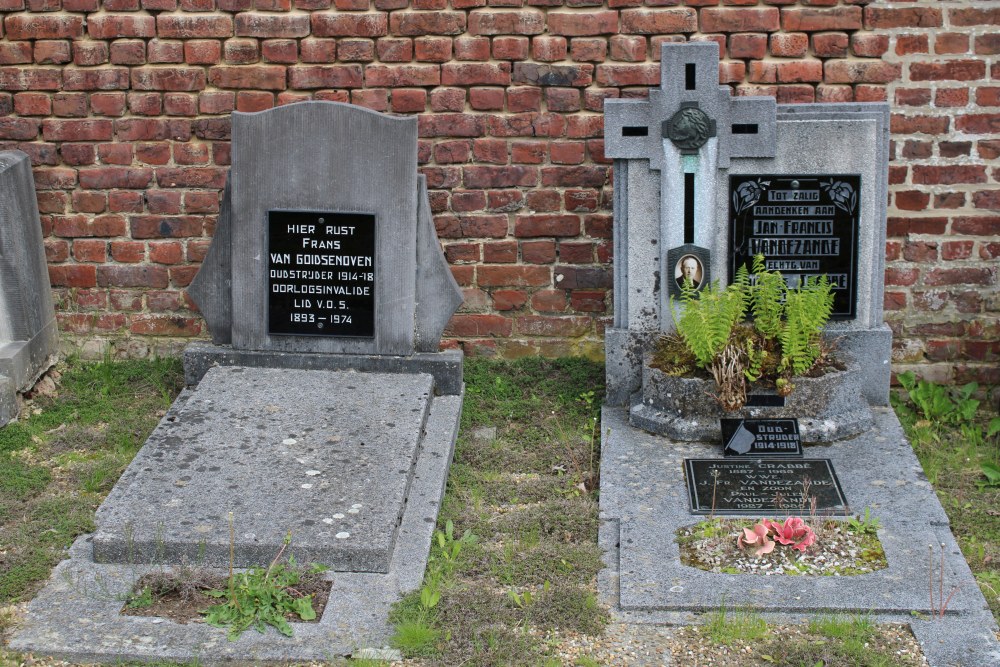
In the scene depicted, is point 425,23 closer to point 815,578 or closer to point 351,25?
point 351,25

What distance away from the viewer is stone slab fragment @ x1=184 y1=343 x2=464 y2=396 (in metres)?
5.87

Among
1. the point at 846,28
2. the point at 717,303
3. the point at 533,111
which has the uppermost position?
the point at 846,28

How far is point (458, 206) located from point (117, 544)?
2606 millimetres

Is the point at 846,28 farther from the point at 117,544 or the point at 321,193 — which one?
the point at 117,544

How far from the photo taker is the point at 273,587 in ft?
14.1

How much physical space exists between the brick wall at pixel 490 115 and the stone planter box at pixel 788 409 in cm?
98

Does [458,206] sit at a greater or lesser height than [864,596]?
greater

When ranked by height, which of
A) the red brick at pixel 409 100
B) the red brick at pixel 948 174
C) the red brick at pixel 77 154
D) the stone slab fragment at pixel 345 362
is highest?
the red brick at pixel 409 100

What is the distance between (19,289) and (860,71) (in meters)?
4.14

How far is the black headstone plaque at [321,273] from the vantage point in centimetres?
585

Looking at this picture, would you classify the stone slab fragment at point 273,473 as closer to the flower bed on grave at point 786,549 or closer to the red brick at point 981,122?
the flower bed on grave at point 786,549

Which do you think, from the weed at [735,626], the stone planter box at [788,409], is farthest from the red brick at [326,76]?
the weed at [735,626]

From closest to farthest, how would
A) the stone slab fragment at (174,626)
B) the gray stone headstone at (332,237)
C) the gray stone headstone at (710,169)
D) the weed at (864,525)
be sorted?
the stone slab fragment at (174,626)
the weed at (864,525)
the gray stone headstone at (710,169)
the gray stone headstone at (332,237)

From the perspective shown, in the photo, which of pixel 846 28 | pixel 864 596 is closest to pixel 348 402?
pixel 864 596
